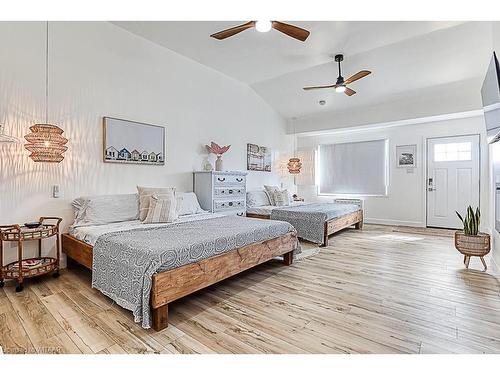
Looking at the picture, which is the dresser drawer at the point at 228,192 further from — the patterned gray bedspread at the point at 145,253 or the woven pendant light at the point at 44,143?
the woven pendant light at the point at 44,143

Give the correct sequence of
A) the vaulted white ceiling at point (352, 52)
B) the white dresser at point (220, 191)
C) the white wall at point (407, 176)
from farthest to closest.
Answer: the white wall at point (407, 176) → the white dresser at point (220, 191) → the vaulted white ceiling at point (352, 52)

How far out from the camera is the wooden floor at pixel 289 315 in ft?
5.76

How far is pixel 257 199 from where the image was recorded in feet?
19.2

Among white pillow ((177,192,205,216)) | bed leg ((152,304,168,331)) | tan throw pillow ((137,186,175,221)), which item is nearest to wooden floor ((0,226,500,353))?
bed leg ((152,304,168,331))

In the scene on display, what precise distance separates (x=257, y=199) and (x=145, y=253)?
3.97 meters

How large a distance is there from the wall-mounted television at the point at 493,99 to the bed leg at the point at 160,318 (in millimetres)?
3329

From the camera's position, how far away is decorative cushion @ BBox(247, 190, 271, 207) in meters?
5.72

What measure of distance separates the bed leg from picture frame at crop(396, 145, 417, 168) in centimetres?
625

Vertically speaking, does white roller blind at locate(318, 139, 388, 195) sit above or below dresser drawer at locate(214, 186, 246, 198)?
above

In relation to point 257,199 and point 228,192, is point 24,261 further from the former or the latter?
point 257,199

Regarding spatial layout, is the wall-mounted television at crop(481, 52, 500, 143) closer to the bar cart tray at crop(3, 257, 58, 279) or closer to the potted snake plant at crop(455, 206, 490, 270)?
the potted snake plant at crop(455, 206, 490, 270)

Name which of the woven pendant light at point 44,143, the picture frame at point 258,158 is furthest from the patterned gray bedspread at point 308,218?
the woven pendant light at point 44,143

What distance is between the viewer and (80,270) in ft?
10.5

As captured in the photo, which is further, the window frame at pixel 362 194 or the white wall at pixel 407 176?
the window frame at pixel 362 194
